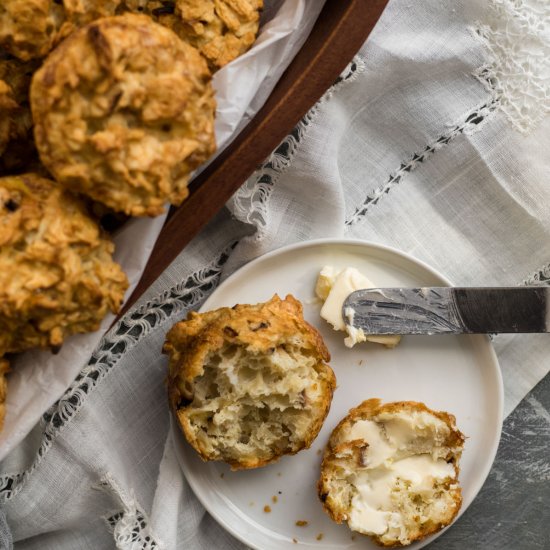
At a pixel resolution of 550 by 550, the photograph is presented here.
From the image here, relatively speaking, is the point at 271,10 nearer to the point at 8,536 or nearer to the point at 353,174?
the point at 353,174

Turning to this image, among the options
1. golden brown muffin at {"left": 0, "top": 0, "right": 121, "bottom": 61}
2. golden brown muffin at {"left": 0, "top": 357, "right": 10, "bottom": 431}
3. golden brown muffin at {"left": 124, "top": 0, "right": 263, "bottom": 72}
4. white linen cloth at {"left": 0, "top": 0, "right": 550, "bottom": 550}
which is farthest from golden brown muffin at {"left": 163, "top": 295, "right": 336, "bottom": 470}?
golden brown muffin at {"left": 0, "top": 0, "right": 121, "bottom": 61}

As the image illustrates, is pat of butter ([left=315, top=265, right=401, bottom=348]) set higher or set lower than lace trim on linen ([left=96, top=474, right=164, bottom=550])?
higher

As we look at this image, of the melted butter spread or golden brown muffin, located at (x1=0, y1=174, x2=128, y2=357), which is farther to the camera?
the melted butter spread

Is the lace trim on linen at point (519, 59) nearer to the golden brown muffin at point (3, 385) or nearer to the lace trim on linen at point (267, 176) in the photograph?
the lace trim on linen at point (267, 176)

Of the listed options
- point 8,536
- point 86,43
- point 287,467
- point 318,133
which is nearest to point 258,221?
point 318,133

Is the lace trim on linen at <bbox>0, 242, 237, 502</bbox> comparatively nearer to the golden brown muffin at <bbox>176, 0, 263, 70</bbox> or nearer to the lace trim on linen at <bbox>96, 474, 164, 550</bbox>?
the lace trim on linen at <bbox>96, 474, 164, 550</bbox>

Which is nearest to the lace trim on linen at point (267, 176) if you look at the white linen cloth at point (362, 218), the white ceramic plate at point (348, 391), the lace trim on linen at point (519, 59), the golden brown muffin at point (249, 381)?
the white linen cloth at point (362, 218)
